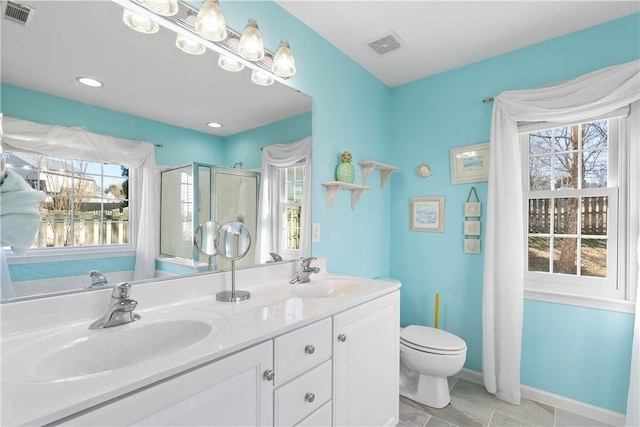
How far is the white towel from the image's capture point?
760mm

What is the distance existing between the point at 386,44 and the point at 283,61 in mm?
929

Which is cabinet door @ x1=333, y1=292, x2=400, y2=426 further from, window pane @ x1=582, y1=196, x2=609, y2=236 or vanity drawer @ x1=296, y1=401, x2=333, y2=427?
window pane @ x1=582, y1=196, x2=609, y2=236

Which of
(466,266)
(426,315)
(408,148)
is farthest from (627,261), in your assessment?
(408,148)

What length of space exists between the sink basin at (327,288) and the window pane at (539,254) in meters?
1.45

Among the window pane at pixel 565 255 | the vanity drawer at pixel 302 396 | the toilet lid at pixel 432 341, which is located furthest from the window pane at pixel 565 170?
the vanity drawer at pixel 302 396

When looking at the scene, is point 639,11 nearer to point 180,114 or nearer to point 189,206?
point 180,114

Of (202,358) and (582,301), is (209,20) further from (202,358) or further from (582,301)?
(582,301)

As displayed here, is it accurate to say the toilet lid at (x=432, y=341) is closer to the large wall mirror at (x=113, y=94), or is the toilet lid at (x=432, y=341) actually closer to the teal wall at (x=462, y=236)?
the teal wall at (x=462, y=236)

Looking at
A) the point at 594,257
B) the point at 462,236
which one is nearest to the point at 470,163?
the point at 462,236

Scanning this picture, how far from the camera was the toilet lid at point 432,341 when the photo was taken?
1.91 m

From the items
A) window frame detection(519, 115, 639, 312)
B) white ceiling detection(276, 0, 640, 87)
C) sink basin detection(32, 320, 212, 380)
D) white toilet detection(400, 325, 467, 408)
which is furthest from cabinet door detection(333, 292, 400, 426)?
white ceiling detection(276, 0, 640, 87)

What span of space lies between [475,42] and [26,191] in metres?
2.58

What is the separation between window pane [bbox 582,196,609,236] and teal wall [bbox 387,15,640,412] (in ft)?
1.71

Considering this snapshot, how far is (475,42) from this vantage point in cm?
210
